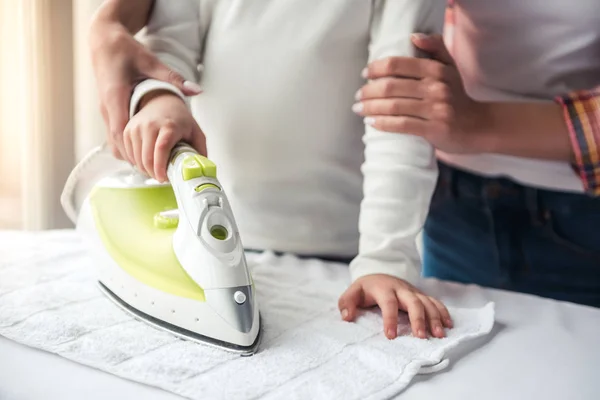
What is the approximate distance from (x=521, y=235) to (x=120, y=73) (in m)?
0.56

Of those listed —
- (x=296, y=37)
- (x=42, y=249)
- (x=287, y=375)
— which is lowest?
(x=42, y=249)

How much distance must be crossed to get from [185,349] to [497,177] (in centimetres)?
52

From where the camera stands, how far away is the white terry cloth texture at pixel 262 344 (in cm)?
52

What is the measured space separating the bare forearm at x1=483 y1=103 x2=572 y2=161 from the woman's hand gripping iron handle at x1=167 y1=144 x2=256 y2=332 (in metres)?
0.34

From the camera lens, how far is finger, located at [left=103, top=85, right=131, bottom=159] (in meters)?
0.77

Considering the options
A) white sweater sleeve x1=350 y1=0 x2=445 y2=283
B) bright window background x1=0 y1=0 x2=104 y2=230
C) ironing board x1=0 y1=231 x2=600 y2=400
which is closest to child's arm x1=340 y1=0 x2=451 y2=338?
white sweater sleeve x1=350 y1=0 x2=445 y2=283

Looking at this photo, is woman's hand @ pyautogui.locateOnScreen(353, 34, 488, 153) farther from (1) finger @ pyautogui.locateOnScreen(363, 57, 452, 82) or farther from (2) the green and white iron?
(2) the green and white iron

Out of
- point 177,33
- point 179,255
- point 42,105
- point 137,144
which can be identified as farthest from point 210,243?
point 42,105

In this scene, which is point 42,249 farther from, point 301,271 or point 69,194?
point 301,271

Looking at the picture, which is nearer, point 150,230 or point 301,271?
point 150,230

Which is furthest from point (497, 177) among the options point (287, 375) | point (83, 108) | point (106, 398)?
point (83, 108)

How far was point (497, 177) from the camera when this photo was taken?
0.92 m

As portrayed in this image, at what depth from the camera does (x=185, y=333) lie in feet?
1.96

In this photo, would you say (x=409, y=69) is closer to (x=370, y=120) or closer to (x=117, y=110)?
(x=370, y=120)
